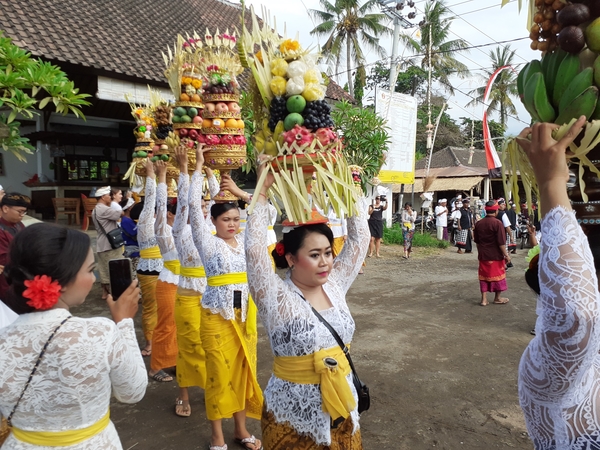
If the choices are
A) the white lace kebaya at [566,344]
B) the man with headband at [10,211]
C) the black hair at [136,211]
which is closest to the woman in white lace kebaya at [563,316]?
the white lace kebaya at [566,344]

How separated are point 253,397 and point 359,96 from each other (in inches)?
881

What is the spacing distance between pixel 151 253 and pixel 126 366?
343 centimetres

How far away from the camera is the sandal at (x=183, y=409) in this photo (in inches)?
147

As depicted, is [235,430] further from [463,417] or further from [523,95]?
[523,95]

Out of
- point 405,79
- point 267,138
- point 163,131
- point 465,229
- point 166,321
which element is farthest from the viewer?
point 405,79

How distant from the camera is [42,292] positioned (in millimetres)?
1571

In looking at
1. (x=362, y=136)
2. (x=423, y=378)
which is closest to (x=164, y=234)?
(x=423, y=378)

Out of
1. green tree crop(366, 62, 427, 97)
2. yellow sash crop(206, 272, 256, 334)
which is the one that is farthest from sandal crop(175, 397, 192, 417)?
green tree crop(366, 62, 427, 97)

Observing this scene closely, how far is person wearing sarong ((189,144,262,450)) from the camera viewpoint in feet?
10.4

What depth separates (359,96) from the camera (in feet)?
77.9

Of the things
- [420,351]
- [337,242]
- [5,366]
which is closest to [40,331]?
[5,366]

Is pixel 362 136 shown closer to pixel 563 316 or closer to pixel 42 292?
pixel 42 292

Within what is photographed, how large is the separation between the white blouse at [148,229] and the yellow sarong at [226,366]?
4.68 feet

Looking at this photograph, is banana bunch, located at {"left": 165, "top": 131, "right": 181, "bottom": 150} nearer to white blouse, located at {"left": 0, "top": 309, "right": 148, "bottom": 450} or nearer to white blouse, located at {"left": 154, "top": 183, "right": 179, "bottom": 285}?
white blouse, located at {"left": 154, "top": 183, "right": 179, "bottom": 285}
